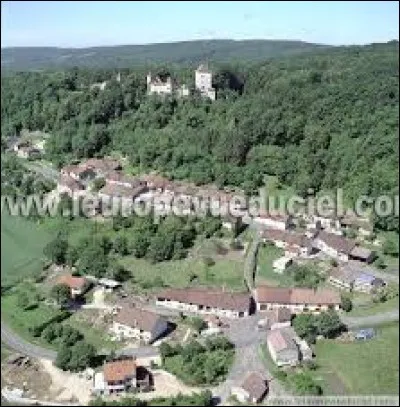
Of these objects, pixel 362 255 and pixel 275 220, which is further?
pixel 275 220

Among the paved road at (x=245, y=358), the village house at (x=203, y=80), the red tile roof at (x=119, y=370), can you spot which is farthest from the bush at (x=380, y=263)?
the village house at (x=203, y=80)

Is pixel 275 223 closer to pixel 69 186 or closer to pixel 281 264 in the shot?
pixel 281 264

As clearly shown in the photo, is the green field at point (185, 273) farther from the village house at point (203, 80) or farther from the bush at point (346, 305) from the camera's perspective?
the village house at point (203, 80)

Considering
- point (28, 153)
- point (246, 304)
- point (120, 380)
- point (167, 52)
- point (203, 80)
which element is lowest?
point (120, 380)

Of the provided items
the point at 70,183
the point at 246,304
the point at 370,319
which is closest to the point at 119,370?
the point at 246,304

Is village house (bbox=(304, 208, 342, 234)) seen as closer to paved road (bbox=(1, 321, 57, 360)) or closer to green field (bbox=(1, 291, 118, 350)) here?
green field (bbox=(1, 291, 118, 350))

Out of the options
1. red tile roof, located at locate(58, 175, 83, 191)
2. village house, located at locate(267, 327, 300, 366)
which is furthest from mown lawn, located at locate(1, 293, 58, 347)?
red tile roof, located at locate(58, 175, 83, 191)
